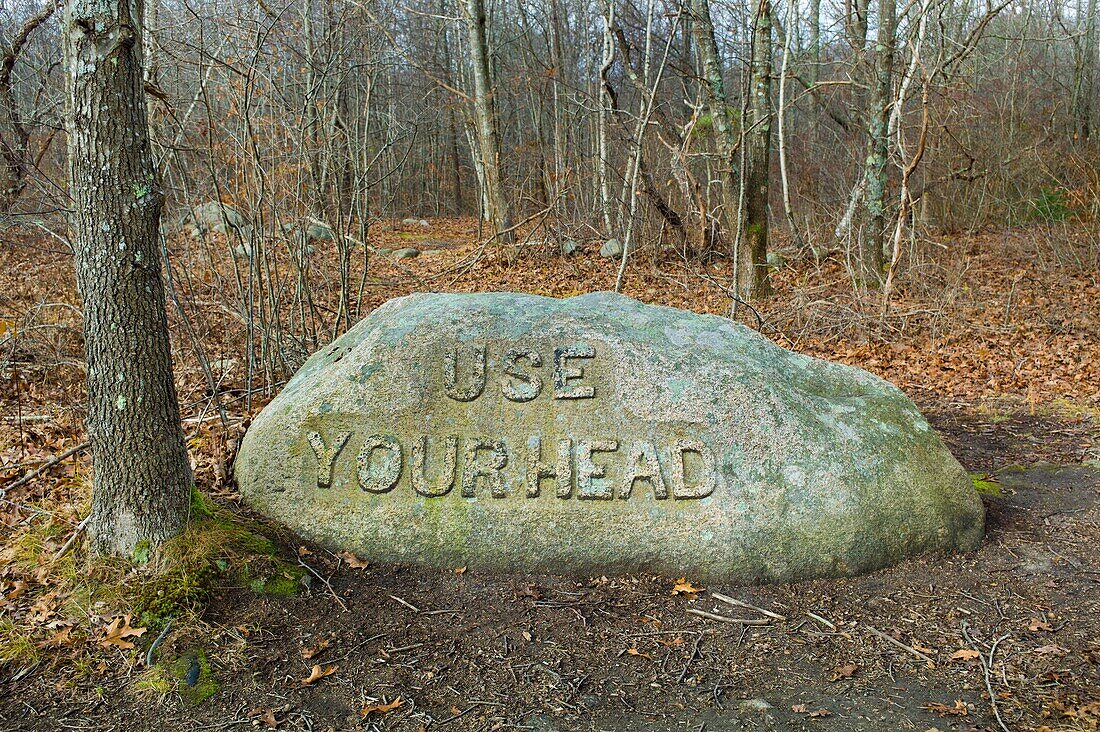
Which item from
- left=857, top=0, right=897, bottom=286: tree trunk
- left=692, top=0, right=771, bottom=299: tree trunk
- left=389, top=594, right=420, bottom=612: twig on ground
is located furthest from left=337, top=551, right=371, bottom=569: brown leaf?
left=857, top=0, right=897, bottom=286: tree trunk

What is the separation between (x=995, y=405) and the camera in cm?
672

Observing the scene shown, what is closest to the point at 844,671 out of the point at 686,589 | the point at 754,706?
the point at 754,706

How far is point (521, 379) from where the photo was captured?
4309 millimetres

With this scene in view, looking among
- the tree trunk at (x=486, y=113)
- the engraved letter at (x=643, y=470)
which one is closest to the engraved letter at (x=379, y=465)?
the engraved letter at (x=643, y=470)

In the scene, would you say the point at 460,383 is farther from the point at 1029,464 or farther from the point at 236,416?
the point at 1029,464

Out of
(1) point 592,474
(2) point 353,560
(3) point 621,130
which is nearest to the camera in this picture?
(2) point 353,560

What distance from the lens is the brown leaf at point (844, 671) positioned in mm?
3242

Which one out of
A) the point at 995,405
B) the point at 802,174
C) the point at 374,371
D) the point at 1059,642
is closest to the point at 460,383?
the point at 374,371

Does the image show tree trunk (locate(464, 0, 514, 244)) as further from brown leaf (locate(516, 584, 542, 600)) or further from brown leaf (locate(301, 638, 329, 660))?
brown leaf (locate(301, 638, 329, 660))

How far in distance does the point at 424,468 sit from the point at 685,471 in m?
1.31

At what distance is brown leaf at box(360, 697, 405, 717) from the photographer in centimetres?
304

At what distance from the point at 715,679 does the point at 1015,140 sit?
628 inches

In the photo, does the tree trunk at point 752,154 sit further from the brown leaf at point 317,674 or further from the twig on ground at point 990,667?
the brown leaf at point 317,674

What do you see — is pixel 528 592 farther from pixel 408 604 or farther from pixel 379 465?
pixel 379 465
